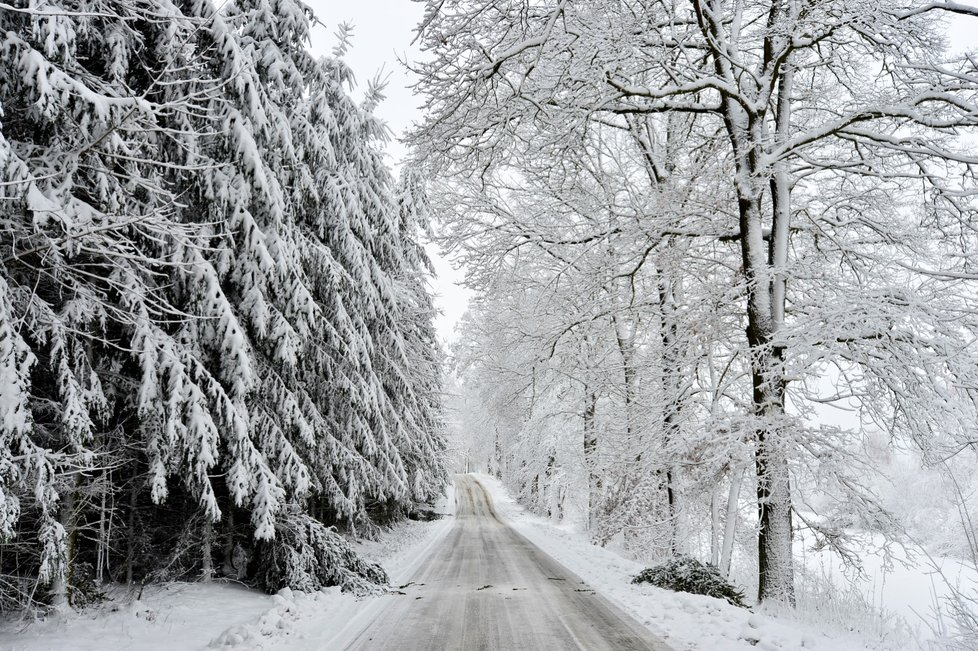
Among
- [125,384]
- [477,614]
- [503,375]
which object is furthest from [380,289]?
[477,614]

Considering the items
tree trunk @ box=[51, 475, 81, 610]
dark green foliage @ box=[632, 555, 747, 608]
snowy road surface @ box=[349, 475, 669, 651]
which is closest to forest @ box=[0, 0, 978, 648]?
→ tree trunk @ box=[51, 475, 81, 610]

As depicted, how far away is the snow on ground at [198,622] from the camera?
5.82 meters

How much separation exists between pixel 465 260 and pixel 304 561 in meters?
5.80

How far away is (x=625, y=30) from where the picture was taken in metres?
6.43

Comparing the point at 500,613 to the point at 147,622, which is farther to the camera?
Result: the point at 500,613

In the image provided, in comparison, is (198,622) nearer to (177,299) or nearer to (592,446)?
(177,299)

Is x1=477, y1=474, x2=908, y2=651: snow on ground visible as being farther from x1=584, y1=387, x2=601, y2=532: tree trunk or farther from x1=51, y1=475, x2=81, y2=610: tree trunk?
x1=51, y1=475, x2=81, y2=610: tree trunk

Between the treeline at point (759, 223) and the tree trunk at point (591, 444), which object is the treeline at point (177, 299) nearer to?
the treeline at point (759, 223)

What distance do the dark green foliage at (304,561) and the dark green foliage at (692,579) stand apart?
4.87m

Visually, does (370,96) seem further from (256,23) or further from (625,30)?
(625,30)

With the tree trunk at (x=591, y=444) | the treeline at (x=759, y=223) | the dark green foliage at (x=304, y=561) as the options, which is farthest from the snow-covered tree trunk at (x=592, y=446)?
the dark green foliage at (x=304, y=561)

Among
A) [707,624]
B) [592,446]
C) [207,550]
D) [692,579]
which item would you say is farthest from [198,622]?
[592,446]

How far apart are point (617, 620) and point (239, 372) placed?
6.34m

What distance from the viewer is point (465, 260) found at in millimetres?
10250
